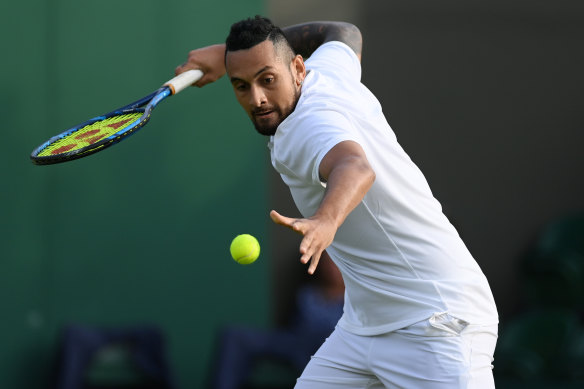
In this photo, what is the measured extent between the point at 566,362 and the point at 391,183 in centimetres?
427

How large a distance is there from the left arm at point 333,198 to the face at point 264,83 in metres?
0.40

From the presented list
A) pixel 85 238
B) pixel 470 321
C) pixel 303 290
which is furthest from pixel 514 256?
pixel 470 321

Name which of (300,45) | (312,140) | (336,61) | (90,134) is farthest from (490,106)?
(312,140)

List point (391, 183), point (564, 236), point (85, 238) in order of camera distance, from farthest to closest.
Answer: point (564, 236), point (85, 238), point (391, 183)

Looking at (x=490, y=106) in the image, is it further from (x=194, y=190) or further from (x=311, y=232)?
(x=311, y=232)

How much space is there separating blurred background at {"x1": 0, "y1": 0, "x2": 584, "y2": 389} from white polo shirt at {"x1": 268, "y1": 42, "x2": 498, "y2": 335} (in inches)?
134

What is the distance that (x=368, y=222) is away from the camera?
2930 millimetres

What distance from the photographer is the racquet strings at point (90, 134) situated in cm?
341

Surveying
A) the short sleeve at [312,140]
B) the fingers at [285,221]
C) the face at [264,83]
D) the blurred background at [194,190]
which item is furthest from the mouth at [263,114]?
the blurred background at [194,190]

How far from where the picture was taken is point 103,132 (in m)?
3.52

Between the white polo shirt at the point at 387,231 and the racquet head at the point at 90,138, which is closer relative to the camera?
the white polo shirt at the point at 387,231

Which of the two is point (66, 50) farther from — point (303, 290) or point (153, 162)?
point (303, 290)

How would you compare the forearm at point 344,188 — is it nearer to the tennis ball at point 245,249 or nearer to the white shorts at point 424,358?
the tennis ball at point 245,249

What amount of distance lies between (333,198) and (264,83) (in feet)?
2.21
